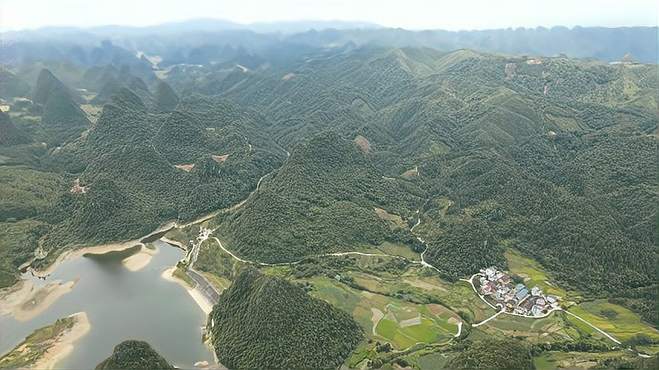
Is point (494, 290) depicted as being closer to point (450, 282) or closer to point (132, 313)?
point (450, 282)

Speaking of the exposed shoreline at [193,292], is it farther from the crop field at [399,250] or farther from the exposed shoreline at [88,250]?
the crop field at [399,250]

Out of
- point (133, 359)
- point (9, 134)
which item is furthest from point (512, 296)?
point (9, 134)

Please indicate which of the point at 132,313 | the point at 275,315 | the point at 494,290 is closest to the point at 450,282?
the point at 494,290

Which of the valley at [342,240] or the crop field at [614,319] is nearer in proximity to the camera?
the valley at [342,240]

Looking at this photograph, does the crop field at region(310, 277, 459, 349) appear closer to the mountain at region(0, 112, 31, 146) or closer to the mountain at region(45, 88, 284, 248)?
the mountain at region(45, 88, 284, 248)

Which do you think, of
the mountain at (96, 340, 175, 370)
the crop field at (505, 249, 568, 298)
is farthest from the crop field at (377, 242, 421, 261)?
the mountain at (96, 340, 175, 370)

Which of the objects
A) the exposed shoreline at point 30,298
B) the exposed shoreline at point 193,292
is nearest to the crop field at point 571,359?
the exposed shoreline at point 193,292

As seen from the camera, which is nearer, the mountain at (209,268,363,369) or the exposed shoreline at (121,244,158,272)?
the mountain at (209,268,363,369)
